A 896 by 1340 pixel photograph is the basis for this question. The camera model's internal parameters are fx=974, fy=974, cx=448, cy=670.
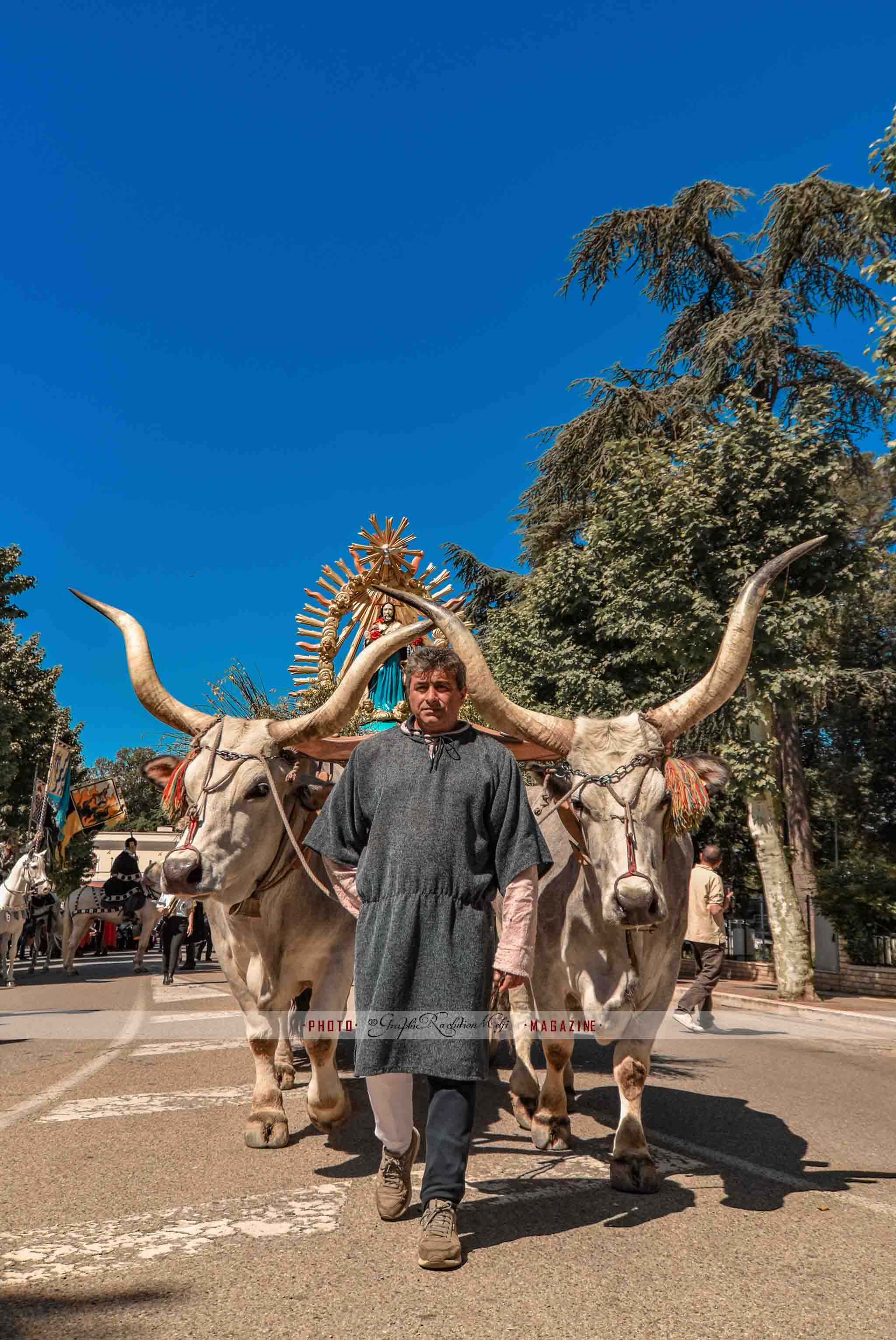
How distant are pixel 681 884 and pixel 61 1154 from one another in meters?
3.10

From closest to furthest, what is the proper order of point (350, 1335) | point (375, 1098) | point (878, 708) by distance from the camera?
point (350, 1335)
point (375, 1098)
point (878, 708)

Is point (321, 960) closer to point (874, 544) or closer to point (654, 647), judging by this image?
point (654, 647)

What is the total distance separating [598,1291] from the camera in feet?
9.36

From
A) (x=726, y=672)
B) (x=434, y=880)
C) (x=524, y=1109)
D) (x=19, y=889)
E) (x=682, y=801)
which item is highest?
(x=726, y=672)

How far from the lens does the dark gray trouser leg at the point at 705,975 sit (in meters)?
10.8

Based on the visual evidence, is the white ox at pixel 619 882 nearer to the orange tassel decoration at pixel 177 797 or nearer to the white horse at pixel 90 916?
the orange tassel decoration at pixel 177 797

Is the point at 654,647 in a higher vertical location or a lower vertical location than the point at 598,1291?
higher

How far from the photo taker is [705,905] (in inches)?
432

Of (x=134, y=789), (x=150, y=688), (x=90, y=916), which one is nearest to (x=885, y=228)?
(x=150, y=688)

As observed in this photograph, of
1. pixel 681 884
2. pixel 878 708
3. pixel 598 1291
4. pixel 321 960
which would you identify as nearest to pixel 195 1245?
pixel 598 1291

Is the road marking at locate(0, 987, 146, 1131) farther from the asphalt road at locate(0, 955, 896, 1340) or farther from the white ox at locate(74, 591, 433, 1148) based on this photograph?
the white ox at locate(74, 591, 433, 1148)

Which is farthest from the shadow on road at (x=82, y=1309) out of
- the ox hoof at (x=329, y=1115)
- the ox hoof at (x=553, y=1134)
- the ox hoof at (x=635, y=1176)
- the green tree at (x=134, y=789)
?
the green tree at (x=134, y=789)

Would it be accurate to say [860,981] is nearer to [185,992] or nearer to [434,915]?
[185,992]

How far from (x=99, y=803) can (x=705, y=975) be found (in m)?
17.0
